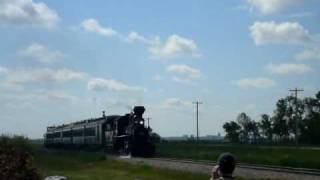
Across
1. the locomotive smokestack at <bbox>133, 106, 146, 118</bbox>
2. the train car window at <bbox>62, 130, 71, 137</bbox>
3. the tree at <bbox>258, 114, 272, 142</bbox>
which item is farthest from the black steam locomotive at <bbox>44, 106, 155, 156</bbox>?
the tree at <bbox>258, 114, 272, 142</bbox>

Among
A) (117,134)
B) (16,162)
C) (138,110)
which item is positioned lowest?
(16,162)

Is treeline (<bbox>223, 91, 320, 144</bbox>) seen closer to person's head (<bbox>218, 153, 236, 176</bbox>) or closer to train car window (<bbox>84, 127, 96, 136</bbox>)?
train car window (<bbox>84, 127, 96, 136</bbox>)

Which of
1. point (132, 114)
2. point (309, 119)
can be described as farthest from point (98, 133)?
point (309, 119)

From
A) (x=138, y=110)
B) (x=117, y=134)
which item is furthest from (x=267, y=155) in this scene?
(x=138, y=110)

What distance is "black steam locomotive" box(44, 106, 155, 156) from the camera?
5481 centimetres

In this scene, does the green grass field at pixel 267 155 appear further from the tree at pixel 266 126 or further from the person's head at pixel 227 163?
the tree at pixel 266 126

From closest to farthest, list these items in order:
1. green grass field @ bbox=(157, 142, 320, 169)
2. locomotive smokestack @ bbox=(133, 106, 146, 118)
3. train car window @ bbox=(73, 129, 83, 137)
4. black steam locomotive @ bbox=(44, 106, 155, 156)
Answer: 1. green grass field @ bbox=(157, 142, 320, 169)
2. locomotive smokestack @ bbox=(133, 106, 146, 118)
3. black steam locomotive @ bbox=(44, 106, 155, 156)
4. train car window @ bbox=(73, 129, 83, 137)

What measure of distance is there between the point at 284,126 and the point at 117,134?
80.9 meters

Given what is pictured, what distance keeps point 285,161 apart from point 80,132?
3433cm

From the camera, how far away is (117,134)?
5916 cm

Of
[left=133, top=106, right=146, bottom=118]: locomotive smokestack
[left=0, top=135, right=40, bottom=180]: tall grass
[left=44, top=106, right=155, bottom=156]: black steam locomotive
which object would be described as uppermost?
[left=133, top=106, right=146, bottom=118]: locomotive smokestack

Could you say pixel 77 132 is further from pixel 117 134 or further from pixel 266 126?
pixel 266 126

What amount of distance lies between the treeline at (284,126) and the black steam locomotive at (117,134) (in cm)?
4948

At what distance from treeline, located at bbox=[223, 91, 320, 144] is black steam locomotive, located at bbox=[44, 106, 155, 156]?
4948cm
